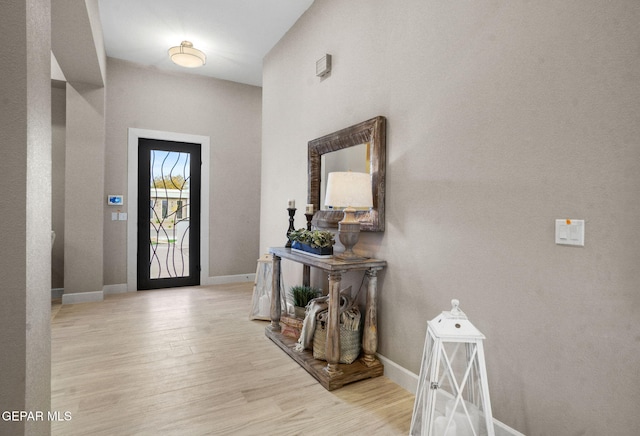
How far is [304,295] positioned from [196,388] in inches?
48.3

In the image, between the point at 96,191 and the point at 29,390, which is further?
the point at 96,191

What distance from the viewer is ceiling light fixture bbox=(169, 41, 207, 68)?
4.07m

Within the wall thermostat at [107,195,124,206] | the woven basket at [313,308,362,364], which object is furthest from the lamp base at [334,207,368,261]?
the wall thermostat at [107,195,124,206]

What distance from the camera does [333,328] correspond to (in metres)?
2.26

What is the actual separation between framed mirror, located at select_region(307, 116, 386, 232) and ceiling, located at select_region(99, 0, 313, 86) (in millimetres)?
1527

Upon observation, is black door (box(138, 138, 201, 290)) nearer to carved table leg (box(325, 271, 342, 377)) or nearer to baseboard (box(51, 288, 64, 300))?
baseboard (box(51, 288, 64, 300))

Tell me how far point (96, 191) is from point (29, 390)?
3.75m

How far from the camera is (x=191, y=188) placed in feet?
17.0

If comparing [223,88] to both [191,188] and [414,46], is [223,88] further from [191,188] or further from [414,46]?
→ [414,46]

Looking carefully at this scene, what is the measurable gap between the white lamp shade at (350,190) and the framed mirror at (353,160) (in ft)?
0.42

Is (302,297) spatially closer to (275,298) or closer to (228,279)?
(275,298)

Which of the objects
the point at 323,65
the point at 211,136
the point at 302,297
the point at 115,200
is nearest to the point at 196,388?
the point at 302,297
